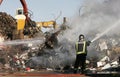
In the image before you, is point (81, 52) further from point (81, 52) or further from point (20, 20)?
point (20, 20)

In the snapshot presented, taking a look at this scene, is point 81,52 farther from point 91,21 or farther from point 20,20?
point 20,20

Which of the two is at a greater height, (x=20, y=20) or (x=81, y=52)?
(x=20, y=20)

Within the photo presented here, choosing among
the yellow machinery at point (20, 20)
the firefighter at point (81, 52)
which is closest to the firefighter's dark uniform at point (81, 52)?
the firefighter at point (81, 52)

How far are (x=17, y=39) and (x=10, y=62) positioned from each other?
24.3ft

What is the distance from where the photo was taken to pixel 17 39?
32156 mm

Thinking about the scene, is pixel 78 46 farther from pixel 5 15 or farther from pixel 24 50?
pixel 5 15

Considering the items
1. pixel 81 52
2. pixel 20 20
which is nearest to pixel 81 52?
pixel 81 52

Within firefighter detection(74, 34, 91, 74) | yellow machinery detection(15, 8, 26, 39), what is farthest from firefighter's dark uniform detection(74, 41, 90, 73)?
yellow machinery detection(15, 8, 26, 39)

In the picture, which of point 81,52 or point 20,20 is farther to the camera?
point 20,20

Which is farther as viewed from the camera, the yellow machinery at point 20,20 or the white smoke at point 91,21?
the yellow machinery at point 20,20

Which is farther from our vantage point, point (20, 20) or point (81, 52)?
point (20, 20)

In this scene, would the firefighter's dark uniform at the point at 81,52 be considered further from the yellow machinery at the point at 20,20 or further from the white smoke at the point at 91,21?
the yellow machinery at the point at 20,20

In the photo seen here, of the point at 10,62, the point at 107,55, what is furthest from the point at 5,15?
the point at 107,55

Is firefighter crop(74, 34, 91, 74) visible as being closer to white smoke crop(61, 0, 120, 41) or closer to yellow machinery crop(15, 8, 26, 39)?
white smoke crop(61, 0, 120, 41)
